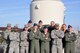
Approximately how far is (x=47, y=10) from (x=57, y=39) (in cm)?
264

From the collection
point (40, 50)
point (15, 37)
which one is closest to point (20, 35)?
point (15, 37)

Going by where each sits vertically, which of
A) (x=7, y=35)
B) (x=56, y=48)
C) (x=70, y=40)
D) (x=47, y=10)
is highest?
(x=47, y=10)

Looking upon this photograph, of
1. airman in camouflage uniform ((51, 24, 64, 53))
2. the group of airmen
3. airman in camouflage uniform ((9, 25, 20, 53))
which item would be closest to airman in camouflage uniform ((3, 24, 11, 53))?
the group of airmen

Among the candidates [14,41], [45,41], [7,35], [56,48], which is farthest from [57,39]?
[7,35]

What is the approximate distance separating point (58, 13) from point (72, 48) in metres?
2.80

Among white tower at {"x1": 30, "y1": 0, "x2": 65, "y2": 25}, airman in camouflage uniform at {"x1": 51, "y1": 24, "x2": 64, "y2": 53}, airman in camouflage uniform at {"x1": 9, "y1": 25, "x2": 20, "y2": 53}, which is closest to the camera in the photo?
airman in camouflage uniform at {"x1": 51, "y1": 24, "x2": 64, "y2": 53}

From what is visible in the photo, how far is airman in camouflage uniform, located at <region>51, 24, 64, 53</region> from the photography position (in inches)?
432

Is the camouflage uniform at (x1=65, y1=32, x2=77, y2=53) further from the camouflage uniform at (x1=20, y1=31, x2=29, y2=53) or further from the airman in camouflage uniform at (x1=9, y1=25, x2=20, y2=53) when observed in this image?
the airman in camouflage uniform at (x1=9, y1=25, x2=20, y2=53)

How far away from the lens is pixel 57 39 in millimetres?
11055

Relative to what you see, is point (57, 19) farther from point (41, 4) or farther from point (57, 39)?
point (57, 39)

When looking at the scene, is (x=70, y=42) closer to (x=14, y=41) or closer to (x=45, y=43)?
(x=45, y=43)

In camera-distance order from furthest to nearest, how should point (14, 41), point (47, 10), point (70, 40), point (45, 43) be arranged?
1. point (47, 10)
2. point (14, 41)
3. point (45, 43)
4. point (70, 40)

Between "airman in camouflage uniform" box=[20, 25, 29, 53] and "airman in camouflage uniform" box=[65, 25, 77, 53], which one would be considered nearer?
"airman in camouflage uniform" box=[65, 25, 77, 53]

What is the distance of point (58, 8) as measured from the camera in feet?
44.0
